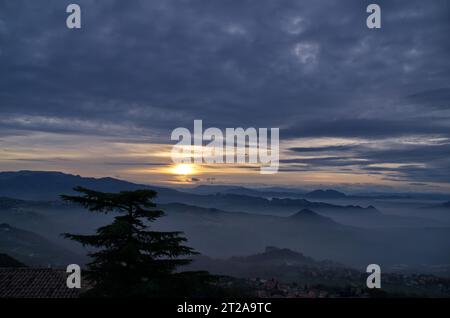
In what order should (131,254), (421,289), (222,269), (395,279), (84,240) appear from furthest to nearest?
(222,269) → (395,279) → (421,289) → (84,240) → (131,254)

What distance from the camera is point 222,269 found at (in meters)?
168

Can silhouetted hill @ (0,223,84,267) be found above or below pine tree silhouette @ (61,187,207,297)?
below

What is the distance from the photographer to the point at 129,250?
550 inches

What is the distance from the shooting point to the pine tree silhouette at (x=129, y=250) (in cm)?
1416

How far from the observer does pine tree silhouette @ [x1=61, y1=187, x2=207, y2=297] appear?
46.5 ft

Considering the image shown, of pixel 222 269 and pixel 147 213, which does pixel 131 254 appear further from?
pixel 222 269

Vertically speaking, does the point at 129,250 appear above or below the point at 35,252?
above

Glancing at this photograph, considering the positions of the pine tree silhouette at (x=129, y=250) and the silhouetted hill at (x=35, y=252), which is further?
the silhouetted hill at (x=35, y=252)

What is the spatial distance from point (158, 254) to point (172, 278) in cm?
127

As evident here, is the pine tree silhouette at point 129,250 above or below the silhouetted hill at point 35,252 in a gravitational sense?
above

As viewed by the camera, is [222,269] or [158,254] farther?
[222,269]

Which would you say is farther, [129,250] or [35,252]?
[35,252]
